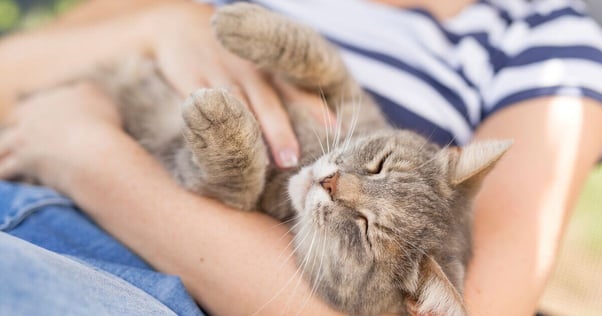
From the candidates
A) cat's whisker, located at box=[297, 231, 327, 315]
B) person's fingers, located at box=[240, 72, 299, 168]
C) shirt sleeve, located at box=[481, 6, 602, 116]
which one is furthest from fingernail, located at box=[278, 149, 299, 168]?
shirt sleeve, located at box=[481, 6, 602, 116]

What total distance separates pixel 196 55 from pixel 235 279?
684 mm

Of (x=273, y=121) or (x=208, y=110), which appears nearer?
(x=208, y=110)

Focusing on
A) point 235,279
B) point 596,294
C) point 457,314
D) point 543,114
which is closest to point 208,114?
point 235,279

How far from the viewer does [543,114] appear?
4.45 feet

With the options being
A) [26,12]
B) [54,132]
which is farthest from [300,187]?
[26,12]

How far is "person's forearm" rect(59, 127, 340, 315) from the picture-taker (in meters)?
1.07

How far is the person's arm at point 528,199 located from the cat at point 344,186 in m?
0.09

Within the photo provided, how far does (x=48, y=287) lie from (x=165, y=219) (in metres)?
0.45

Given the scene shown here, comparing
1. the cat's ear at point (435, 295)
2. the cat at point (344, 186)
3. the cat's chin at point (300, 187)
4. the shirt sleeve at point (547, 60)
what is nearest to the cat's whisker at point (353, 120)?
the cat at point (344, 186)

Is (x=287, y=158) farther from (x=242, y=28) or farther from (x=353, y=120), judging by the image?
(x=242, y=28)

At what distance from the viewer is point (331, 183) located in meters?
1.03

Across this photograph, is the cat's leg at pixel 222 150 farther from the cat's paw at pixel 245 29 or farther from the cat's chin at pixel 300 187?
the cat's paw at pixel 245 29

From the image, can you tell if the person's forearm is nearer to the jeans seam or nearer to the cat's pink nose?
the jeans seam

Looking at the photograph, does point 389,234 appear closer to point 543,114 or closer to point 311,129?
point 311,129
